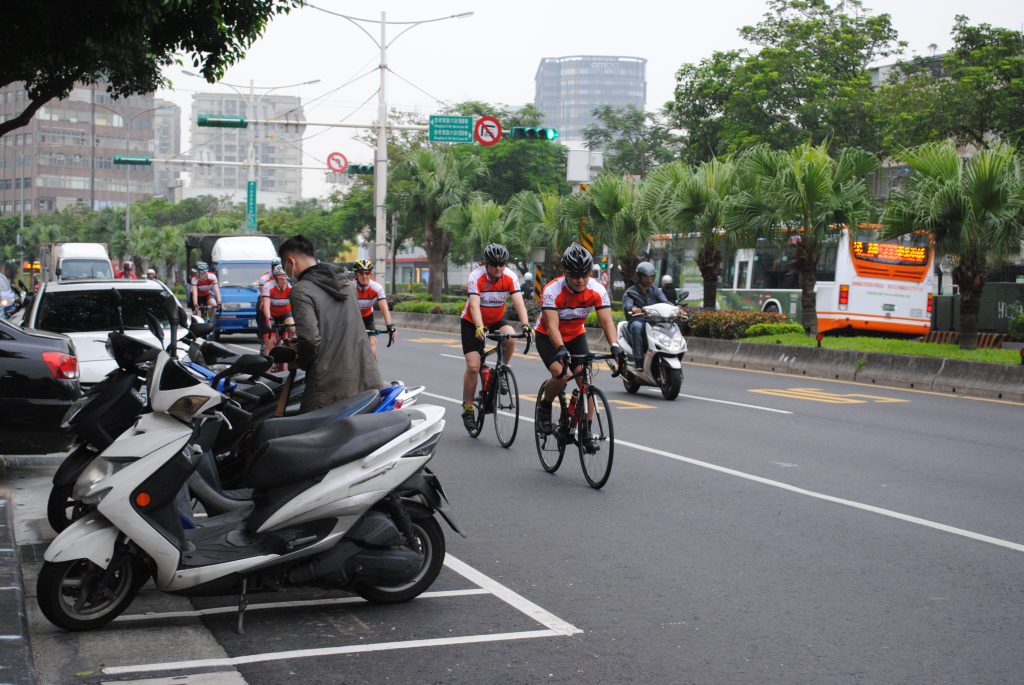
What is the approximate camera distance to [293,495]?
5.64 m

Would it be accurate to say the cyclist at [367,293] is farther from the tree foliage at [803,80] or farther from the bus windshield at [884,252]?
the tree foliage at [803,80]

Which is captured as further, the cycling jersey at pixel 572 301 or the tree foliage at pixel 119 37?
the cycling jersey at pixel 572 301

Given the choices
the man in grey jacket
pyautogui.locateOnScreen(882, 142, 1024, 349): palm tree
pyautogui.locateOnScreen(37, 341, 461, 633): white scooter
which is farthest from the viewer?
pyautogui.locateOnScreen(882, 142, 1024, 349): palm tree

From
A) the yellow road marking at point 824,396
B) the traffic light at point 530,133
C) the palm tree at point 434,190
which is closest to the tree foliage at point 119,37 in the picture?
the yellow road marking at point 824,396

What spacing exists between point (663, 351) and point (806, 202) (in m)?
8.88

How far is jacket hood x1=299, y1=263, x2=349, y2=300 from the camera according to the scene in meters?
6.88

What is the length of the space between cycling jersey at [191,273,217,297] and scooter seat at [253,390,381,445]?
18941 mm

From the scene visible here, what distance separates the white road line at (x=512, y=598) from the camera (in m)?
5.61

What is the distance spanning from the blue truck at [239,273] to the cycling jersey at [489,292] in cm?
1754

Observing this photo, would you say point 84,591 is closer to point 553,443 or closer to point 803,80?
point 553,443

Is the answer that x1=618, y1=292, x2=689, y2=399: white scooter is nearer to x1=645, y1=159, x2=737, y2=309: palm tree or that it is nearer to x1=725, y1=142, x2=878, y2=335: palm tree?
x1=725, y1=142, x2=878, y2=335: palm tree

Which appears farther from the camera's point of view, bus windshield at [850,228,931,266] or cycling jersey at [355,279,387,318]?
bus windshield at [850,228,931,266]

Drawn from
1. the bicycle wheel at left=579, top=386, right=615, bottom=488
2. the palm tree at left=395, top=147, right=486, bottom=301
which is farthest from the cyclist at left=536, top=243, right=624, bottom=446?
the palm tree at left=395, top=147, right=486, bottom=301

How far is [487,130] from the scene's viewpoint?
33.7m
